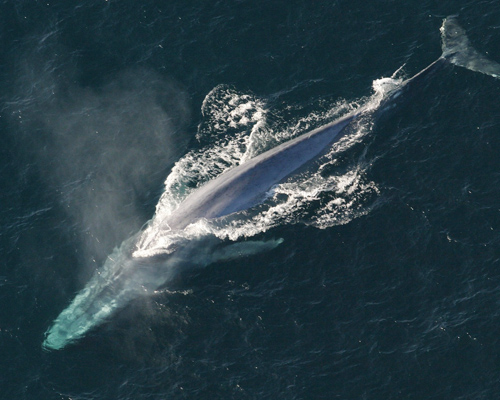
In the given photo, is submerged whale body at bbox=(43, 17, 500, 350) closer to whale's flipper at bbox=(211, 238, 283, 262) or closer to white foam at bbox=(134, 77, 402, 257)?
whale's flipper at bbox=(211, 238, 283, 262)

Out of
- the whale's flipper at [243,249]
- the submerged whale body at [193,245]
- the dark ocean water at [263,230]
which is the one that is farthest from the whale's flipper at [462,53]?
the whale's flipper at [243,249]

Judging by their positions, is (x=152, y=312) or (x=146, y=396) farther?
(x=152, y=312)

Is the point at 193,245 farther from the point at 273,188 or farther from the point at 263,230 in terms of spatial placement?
the point at 273,188

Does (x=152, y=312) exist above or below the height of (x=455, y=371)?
above

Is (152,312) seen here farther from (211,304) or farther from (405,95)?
(405,95)

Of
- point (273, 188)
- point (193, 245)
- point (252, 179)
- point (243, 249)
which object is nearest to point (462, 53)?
point (273, 188)

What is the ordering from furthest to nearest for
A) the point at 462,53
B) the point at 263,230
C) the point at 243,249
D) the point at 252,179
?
the point at 462,53 → the point at 252,179 → the point at 263,230 → the point at 243,249

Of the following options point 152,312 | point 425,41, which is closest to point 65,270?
point 152,312

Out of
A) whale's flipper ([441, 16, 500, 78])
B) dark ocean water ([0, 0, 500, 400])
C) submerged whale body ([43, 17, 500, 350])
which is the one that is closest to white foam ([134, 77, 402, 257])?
dark ocean water ([0, 0, 500, 400])
